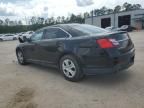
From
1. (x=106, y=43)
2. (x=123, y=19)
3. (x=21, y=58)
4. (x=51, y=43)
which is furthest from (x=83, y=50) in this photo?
(x=123, y=19)

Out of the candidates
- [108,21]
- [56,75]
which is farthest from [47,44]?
[108,21]

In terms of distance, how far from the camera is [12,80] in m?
4.82

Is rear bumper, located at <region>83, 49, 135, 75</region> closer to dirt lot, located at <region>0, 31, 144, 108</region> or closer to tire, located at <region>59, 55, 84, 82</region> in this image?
tire, located at <region>59, 55, 84, 82</region>

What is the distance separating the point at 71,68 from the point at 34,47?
189 centimetres

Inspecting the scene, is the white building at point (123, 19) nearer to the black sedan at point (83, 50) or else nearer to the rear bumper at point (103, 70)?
the black sedan at point (83, 50)

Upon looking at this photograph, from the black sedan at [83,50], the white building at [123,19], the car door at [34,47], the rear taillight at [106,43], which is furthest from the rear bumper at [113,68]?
the white building at [123,19]

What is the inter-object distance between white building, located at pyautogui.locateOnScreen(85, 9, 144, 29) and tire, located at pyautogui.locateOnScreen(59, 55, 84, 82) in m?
40.4

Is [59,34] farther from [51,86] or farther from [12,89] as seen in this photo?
[12,89]

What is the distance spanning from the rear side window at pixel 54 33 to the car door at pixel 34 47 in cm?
34

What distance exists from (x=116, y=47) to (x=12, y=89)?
266 cm

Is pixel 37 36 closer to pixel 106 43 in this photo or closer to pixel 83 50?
pixel 83 50

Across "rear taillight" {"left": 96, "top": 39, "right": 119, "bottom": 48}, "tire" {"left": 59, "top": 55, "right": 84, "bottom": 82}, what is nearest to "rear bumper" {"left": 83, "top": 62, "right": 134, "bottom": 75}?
"tire" {"left": 59, "top": 55, "right": 84, "bottom": 82}

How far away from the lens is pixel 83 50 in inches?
157

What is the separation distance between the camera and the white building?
41.7m
